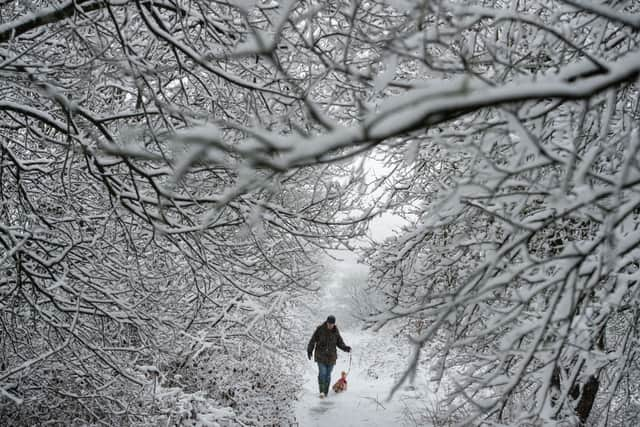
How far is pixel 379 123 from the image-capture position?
0.93 m

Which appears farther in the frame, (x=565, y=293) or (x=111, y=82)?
(x=111, y=82)

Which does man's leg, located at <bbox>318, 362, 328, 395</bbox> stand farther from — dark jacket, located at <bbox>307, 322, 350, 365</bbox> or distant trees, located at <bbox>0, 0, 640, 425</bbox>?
distant trees, located at <bbox>0, 0, 640, 425</bbox>

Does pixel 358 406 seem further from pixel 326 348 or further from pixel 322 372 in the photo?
pixel 326 348

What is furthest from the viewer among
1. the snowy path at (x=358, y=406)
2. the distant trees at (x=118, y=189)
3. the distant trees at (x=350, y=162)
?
the snowy path at (x=358, y=406)

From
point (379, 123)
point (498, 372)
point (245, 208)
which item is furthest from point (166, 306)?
point (379, 123)

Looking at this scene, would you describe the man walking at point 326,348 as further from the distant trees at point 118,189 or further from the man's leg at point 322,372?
the distant trees at point 118,189

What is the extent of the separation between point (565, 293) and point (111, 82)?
392 centimetres

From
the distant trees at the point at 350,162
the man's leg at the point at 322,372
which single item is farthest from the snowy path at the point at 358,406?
the distant trees at the point at 350,162

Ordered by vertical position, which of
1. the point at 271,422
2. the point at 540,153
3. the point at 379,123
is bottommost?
the point at 271,422

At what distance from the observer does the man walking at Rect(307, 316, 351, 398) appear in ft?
27.8

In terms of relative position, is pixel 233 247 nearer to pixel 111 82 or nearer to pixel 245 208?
pixel 245 208

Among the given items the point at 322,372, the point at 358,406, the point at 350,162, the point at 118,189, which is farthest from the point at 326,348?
the point at 118,189

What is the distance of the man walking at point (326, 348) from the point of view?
333 inches

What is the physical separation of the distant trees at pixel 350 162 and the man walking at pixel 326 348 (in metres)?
3.05
